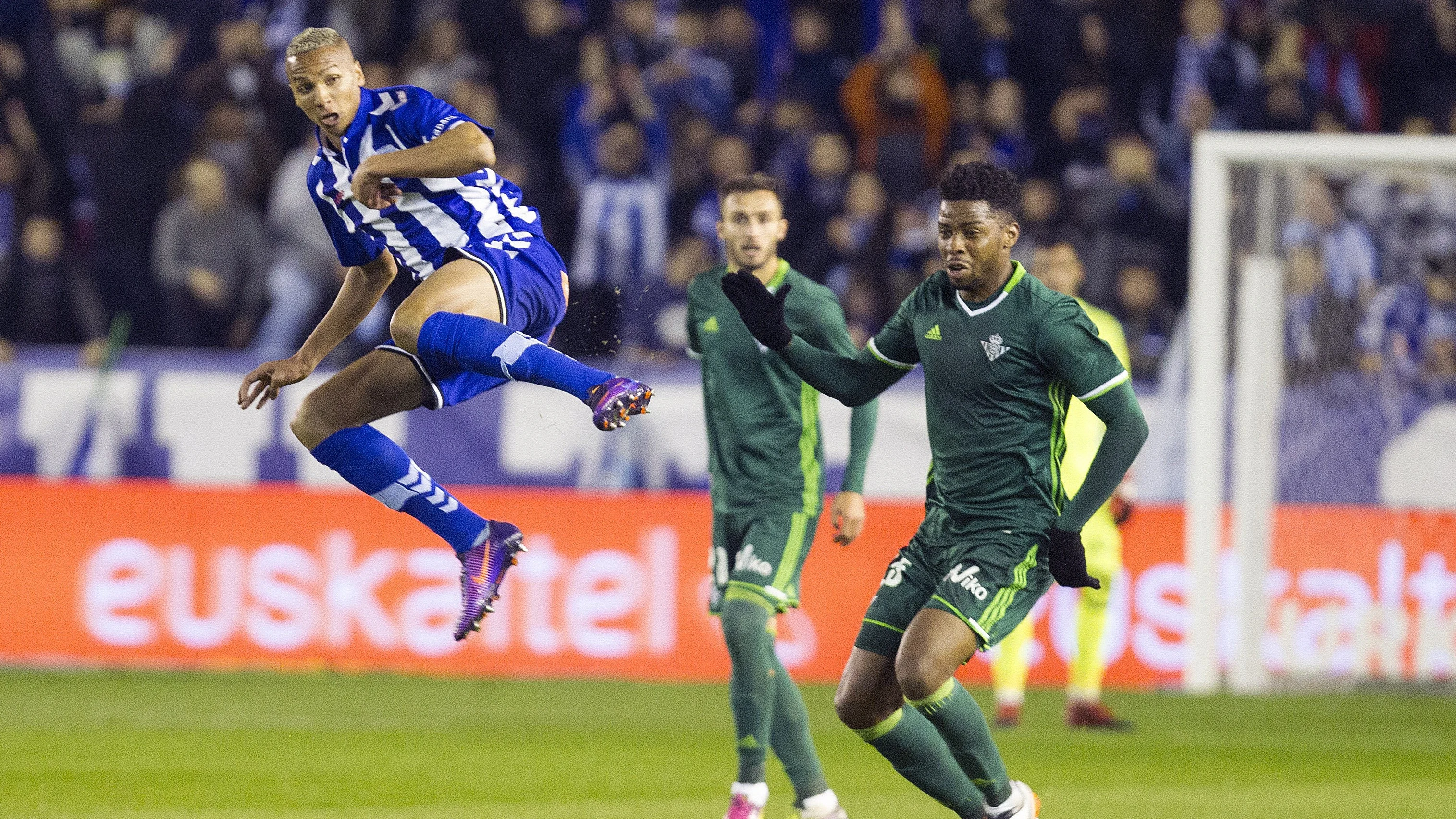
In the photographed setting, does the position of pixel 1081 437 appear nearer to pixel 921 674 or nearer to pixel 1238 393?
pixel 1238 393

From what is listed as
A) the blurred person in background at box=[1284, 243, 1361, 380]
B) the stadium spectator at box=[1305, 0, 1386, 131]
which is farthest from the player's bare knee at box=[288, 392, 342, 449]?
the stadium spectator at box=[1305, 0, 1386, 131]

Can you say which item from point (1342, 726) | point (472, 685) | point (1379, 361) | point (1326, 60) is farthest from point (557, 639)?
point (1326, 60)

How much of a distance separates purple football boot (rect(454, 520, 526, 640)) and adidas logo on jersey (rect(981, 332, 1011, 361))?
1449 mm

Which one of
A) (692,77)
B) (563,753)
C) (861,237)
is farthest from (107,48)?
(563,753)

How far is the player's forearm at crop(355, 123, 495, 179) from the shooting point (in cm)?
492

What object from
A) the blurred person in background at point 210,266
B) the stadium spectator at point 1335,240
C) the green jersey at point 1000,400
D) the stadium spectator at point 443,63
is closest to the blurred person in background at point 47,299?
the blurred person in background at point 210,266

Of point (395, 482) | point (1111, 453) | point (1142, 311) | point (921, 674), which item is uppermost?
point (1142, 311)

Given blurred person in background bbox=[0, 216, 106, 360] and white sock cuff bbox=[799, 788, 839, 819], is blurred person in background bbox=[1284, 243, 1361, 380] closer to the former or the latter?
white sock cuff bbox=[799, 788, 839, 819]

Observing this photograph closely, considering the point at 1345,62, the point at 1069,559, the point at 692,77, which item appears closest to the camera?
the point at 1069,559

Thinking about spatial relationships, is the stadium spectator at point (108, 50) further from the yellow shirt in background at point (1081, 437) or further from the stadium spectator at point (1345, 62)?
the stadium spectator at point (1345, 62)

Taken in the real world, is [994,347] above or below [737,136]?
below

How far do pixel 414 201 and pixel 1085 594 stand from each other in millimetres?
4827

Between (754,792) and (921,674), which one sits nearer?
(921,674)

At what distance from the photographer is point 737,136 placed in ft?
39.9
